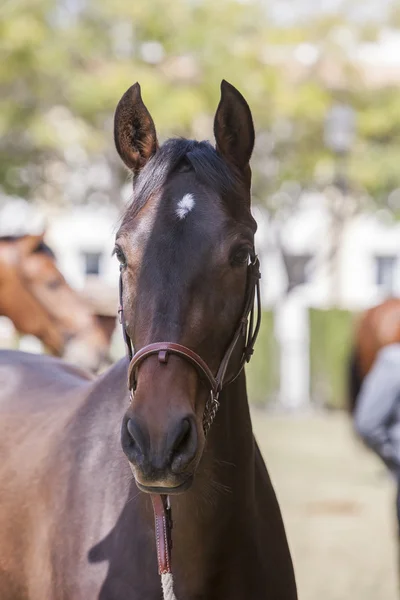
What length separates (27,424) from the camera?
3.86 m

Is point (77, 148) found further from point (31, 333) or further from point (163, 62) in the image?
point (31, 333)

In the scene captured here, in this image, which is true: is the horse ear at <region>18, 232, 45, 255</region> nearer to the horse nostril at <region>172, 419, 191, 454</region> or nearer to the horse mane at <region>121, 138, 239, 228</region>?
the horse mane at <region>121, 138, 239, 228</region>

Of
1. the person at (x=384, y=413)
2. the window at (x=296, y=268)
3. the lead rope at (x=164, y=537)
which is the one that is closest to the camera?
the lead rope at (x=164, y=537)

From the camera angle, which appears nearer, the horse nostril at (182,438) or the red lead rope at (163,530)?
the horse nostril at (182,438)

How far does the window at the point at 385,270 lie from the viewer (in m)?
40.1

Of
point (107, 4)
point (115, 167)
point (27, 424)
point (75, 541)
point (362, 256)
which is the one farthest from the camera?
point (362, 256)

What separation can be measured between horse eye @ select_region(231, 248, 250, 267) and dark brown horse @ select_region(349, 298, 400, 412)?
9.03m

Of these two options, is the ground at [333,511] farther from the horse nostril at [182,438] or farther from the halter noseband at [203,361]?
the horse nostril at [182,438]

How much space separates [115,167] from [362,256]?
15.9m

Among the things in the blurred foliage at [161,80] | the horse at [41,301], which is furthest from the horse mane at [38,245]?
the blurred foliage at [161,80]

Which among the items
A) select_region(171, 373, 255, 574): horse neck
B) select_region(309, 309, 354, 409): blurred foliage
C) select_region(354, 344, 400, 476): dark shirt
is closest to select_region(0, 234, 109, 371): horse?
select_region(354, 344, 400, 476): dark shirt

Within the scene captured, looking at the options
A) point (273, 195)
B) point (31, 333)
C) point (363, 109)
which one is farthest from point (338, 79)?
point (31, 333)

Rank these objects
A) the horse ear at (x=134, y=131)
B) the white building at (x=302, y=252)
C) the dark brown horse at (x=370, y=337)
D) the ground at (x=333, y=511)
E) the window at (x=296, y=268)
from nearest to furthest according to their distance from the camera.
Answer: the horse ear at (x=134, y=131)
the ground at (x=333, y=511)
the dark brown horse at (x=370, y=337)
the window at (x=296, y=268)
the white building at (x=302, y=252)

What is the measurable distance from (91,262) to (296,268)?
35.9 feet
